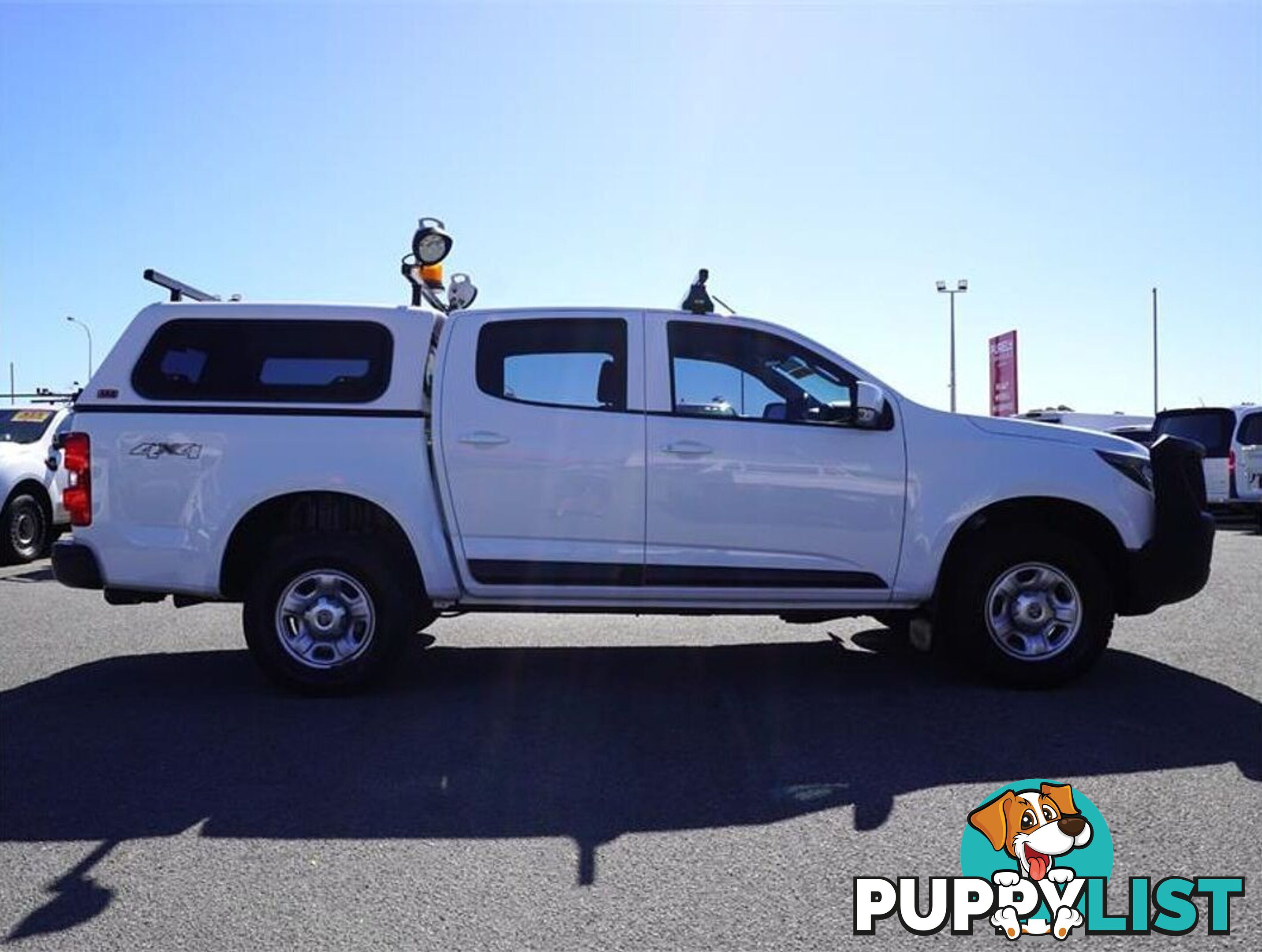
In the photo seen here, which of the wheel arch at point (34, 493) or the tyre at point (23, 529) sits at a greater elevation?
the wheel arch at point (34, 493)

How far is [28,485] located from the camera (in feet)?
37.9

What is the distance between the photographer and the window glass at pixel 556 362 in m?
5.65

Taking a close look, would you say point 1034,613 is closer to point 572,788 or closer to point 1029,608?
point 1029,608

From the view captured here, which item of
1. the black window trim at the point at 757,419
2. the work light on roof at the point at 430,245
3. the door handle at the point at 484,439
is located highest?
Result: the work light on roof at the point at 430,245

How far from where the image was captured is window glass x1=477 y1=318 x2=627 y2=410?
5.65 meters

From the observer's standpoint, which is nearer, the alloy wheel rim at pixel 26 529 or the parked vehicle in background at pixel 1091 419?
the alloy wheel rim at pixel 26 529

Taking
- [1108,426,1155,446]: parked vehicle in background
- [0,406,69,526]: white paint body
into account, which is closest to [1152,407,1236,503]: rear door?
[1108,426,1155,446]: parked vehicle in background

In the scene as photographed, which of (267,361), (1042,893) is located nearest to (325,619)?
(267,361)

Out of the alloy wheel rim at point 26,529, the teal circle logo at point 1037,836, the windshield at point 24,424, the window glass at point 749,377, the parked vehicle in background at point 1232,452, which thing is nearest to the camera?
the teal circle logo at point 1037,836

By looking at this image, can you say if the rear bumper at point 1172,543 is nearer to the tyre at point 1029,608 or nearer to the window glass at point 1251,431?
the tyre at point 1029,608

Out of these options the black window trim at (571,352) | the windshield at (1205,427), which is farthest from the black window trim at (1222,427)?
the black window trim at (571,352)

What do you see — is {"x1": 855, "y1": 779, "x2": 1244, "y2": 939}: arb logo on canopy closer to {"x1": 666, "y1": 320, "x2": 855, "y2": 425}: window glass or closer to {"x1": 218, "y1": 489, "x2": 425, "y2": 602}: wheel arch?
{"x1": 666, "y1": 320, "x2": 855, "y2": 425}: window glass

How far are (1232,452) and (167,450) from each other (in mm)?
15392

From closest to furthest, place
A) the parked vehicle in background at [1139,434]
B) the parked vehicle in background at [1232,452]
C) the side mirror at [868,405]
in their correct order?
the side mirror at [868,405]
the parked vehicle in background at [1232,452]
the parked vehicle in background at [1139,434]
